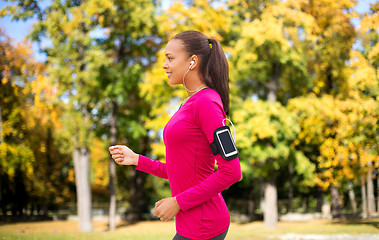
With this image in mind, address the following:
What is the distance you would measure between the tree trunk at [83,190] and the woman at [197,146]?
54.3 feet

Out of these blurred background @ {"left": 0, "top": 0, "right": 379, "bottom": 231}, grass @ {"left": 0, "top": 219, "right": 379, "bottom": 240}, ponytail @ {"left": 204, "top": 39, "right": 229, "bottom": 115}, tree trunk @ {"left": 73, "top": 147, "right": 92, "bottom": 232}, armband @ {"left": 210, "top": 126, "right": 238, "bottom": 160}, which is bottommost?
grass @ {"left": 0, "top": 219, "right": 379, "bottom": 240}

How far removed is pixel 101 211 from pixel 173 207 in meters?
30.5

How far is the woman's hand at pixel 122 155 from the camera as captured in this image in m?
2.41

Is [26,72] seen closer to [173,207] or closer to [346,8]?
[173,207]

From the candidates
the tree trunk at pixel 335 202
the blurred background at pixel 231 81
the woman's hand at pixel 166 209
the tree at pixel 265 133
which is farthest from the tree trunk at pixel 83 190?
the woman's hand at pixel 166 209

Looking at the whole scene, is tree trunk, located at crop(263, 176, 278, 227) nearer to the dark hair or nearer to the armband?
the dark hair

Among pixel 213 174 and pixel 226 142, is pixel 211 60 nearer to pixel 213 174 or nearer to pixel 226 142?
pixel 226 142

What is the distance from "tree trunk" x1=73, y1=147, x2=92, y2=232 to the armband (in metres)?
16.9

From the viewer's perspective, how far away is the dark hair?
6.94ft

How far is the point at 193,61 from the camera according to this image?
2139 millimetres

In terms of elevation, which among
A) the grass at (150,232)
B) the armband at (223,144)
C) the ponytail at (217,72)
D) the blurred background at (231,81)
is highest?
the blurred background at (231,81)

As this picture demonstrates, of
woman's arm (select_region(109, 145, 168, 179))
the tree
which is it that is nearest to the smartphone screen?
woman's arm (select_region(109, 145, 168, 179))

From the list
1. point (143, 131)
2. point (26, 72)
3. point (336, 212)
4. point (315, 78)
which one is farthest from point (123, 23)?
point (336, 212)

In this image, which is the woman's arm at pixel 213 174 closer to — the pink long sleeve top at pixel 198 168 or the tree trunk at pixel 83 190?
the pink long sleeve top at pixel 198 168
